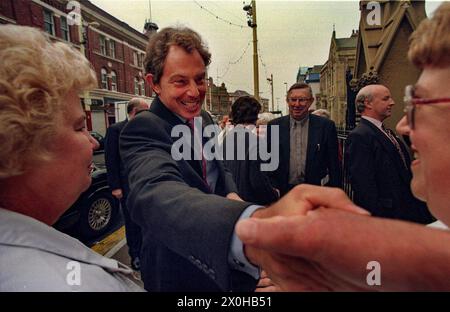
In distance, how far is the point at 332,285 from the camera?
60 cm

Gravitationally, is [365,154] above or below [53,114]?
→ below

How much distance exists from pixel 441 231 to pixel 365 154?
112 inches

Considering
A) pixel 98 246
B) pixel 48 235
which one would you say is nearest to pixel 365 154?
pixel 48 235

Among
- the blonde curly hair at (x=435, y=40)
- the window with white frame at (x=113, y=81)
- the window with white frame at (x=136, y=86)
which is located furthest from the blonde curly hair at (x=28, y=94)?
the window with white frame at (x=136, y=86)

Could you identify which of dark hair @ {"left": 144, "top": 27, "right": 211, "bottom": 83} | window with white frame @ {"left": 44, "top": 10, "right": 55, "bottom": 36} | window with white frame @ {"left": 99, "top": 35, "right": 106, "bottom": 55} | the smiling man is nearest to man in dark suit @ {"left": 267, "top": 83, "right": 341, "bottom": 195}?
the smiling man

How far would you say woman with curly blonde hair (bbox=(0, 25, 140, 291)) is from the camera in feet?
2.65

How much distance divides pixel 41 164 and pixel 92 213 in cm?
417

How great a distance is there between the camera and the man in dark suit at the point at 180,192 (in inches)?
30.7

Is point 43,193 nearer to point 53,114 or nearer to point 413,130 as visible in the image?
point 53,114

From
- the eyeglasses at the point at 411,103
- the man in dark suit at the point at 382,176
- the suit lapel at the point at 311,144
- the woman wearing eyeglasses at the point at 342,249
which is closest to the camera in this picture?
the woman wearing eyeglasses at the point at 342,249

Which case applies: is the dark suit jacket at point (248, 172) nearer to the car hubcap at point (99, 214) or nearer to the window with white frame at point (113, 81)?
the car hubcap at point (99, 214)

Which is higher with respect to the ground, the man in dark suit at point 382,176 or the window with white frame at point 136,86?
the window with white frame at point 136,86

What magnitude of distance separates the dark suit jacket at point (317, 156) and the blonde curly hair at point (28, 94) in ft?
10.9
